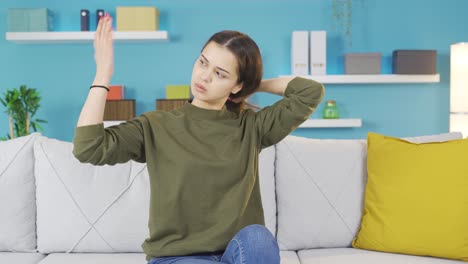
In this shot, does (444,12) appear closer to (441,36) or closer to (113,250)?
(441,36)

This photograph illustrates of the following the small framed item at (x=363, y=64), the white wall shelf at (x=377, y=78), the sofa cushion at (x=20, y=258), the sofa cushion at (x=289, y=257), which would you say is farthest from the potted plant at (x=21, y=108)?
the sofa cushion at (x=289, y=257)

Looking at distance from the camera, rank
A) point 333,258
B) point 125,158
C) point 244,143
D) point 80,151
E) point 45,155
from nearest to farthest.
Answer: point 80,151
point 125,158
point 244,143
point 333,258
point 45,155

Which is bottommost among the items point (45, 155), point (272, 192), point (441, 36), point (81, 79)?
point (272, 192)

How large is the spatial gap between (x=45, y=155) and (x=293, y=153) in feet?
3.22

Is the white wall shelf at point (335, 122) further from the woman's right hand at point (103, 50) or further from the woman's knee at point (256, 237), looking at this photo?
the woman's right hand at point (103, 50)

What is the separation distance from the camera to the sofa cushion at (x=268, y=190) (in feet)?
7.80

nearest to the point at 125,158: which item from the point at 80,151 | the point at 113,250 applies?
the point at 80,151

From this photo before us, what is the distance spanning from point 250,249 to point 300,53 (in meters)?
3.04

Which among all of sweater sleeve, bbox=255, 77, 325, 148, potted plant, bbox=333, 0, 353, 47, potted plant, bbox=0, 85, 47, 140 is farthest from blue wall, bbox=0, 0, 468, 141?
sweater sleeve, bbox=255, 77, 325, 148

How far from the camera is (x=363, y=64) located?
441cm

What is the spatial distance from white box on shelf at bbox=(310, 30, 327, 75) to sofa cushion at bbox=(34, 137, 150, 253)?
7.63 feet

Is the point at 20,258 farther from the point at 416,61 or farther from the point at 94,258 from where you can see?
the point at 416,61

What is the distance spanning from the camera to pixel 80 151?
1.43m

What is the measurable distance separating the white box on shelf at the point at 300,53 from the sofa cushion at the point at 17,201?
A: 7.93ft
